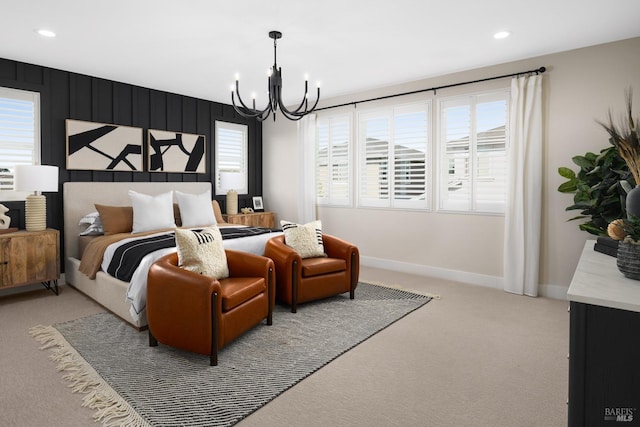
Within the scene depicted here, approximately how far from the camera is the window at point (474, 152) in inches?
177

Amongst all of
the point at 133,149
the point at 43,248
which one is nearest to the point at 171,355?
the point at 43,248

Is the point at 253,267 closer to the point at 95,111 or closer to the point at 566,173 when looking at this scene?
the point at 566,173

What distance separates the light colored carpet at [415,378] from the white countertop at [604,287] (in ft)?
3.16

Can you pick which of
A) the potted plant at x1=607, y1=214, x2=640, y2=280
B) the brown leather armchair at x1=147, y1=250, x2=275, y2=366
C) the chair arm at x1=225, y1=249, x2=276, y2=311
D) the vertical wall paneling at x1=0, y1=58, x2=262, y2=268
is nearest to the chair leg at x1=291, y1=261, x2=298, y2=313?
the chair arm at x1=225, y1=249, x2=276, y2=311

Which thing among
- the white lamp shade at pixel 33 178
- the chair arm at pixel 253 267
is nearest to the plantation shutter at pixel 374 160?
the chair arm at pixel 253 267

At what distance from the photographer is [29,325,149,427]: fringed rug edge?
2047 millimetres

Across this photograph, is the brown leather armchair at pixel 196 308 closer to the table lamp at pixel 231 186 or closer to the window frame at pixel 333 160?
the table lamp at pixel 231 186

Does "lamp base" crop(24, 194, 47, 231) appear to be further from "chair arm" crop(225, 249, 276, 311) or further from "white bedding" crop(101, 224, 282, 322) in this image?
"chair arm" crop(225, 249, 276, 311)

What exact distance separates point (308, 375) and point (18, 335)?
8.13ft

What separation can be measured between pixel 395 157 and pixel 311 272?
242 cm

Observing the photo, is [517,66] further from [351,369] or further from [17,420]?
[17,420]

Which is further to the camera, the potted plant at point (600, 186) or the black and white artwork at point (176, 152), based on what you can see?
the black and white artwork at point (176, 152)

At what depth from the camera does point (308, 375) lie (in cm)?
253

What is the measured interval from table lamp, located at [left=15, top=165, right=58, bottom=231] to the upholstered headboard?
0.32 m
